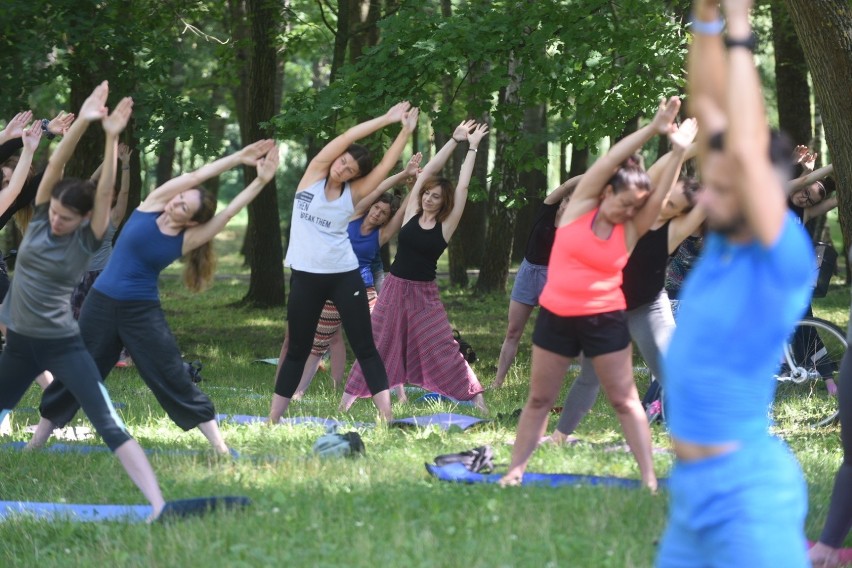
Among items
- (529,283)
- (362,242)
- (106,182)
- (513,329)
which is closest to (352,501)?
(106,182)

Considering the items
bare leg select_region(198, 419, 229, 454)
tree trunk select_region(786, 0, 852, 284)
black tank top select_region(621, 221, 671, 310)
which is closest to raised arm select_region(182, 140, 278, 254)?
bare leg select_region(198, 419, 229, 454)

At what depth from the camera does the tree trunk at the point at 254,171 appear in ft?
52.3

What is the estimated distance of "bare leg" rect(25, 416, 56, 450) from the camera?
23.5ft

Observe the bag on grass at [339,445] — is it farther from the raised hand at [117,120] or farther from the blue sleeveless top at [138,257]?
the raised hand at [117,120]

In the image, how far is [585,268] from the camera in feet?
18.4

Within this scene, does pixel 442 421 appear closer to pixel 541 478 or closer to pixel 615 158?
pixel 541 478

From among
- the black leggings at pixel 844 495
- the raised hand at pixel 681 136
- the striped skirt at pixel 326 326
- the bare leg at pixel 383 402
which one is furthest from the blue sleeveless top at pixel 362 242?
the black leggings at pixel 844 495

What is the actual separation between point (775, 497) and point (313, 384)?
835cm

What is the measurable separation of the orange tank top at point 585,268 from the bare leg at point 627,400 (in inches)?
10.7

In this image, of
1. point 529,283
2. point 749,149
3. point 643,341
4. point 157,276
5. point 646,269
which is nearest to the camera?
point 749,149

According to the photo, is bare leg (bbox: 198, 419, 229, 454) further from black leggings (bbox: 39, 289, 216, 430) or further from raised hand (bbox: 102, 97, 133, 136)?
raised hand (bbox: 102, 97, 133, 136)

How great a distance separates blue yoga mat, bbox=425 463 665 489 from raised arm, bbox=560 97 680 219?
4.84 ft

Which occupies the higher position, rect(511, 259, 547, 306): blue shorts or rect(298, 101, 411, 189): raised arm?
rect(298, 101, 411, 189): raised arm

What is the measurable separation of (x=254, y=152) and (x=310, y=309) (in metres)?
1.50
